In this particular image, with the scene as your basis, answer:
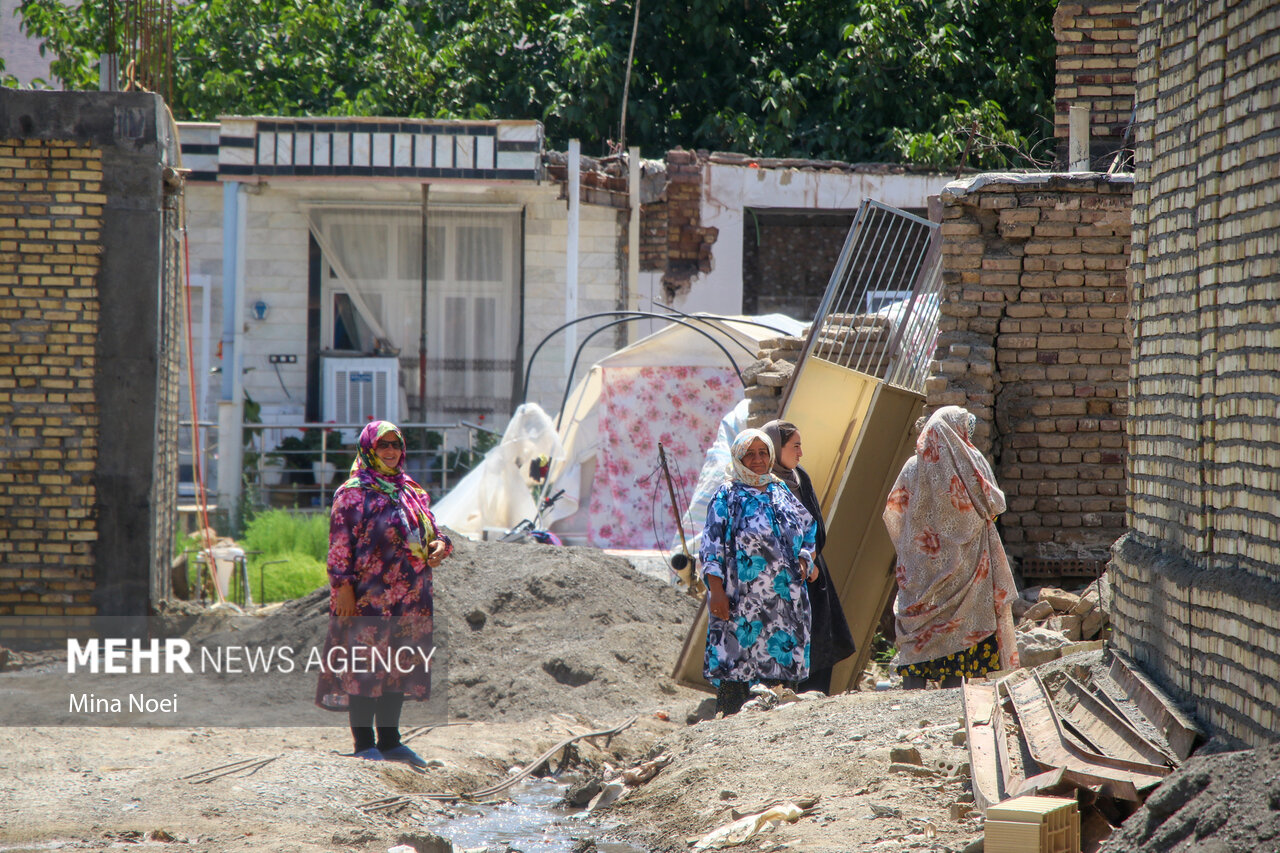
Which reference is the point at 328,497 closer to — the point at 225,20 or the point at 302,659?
the point at 302,659

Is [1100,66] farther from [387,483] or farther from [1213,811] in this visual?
[1213,811]

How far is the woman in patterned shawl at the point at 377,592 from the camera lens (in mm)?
5031

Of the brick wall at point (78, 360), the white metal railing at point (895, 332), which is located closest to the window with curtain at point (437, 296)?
the brick wall at point (78, 360)

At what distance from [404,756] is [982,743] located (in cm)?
249

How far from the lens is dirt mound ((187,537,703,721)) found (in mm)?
6910

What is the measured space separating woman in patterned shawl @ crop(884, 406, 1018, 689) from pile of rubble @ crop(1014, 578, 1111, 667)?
189mm

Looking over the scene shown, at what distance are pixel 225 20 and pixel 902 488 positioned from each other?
1504 cm

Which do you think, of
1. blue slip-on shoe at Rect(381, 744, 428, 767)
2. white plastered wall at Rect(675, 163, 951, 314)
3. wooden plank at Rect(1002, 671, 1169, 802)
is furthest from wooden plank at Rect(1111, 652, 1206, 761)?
white plastered wall at Rect(675, 163, 951, 314)

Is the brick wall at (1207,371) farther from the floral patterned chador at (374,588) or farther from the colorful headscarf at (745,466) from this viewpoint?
the floral patterned chador at (374,588)

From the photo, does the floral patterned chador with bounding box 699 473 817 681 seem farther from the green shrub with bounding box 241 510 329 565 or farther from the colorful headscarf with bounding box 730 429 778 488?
the green shrub with bounding box 241 510 329 565

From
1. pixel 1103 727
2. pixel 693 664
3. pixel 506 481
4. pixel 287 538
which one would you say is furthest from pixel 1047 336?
pixel 287 538

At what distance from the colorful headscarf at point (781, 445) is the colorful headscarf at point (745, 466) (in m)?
0.21

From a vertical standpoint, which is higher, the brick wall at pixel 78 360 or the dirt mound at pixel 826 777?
the brick wall at pixel 78 360

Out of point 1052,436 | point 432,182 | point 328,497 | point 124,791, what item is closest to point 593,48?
point 432,182
